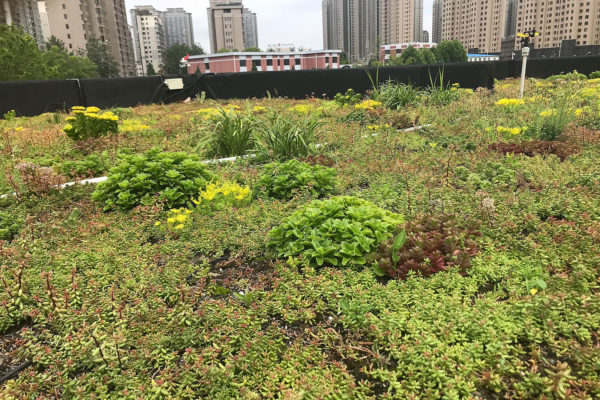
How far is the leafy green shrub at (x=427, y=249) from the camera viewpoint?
2.72m

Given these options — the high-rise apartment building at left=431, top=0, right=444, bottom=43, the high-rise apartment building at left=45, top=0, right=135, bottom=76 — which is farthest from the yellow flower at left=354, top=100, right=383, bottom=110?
the high-rise apartment building at left=431, top=0, right=444, bottom=43

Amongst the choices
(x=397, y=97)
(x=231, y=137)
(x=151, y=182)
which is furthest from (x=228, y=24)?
(x=151, y=182)

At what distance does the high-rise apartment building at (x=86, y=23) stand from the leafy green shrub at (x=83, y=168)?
264 feet

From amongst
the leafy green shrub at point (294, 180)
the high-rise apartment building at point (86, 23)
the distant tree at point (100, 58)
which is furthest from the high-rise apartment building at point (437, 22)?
the leafy green shrub at point (294, 180)

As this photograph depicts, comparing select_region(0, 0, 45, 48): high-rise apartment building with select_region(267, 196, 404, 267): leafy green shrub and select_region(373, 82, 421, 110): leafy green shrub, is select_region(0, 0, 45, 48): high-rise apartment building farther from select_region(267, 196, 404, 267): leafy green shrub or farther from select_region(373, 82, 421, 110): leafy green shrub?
select_region(267, 196, 404, 267): leafy green shrub

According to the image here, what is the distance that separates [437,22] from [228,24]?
78683mm

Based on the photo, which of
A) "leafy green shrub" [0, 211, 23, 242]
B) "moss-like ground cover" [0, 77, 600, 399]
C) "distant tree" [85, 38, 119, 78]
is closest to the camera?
"moss-like ground cover" [0, 77, 600, 399]

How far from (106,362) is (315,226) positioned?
5.68 ft

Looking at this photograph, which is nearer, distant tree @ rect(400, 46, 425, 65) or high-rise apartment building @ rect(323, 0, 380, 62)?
distant tree @ rect(400, 46, 425, 65)

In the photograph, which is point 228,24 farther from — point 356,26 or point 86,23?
point 86,23

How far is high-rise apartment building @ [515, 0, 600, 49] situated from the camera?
8694 cm

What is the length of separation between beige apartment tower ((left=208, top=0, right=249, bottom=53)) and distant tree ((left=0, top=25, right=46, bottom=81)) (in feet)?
411

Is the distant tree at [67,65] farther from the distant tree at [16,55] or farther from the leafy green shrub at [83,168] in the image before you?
the leafy green shrub at [83,168]

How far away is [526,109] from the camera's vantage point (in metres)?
8.62
